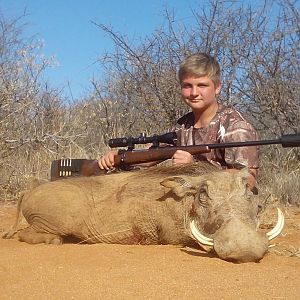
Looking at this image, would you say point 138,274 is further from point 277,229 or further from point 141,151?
point 141,151

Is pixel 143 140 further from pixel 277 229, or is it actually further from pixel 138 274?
pixel 138 274

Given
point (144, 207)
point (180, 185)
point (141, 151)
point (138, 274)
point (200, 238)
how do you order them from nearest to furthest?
point (138, 274) → point (200, 238) → point (180, 185) → point (144, 207) → point (141, 151)

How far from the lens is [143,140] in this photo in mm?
5695

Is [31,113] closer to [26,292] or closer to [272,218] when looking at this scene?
[272,218]

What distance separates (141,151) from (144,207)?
0.58 m

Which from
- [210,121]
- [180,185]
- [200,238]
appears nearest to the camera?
[200,238]

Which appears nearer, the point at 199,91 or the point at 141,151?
the point at 141,151

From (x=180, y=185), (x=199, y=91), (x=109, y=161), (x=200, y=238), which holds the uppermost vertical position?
(x=199, y=91)

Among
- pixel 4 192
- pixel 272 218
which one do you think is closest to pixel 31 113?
pixel 4 192

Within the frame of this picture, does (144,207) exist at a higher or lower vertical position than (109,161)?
lower

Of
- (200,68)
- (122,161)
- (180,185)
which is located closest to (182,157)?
(180,185)

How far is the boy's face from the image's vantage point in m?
5.70

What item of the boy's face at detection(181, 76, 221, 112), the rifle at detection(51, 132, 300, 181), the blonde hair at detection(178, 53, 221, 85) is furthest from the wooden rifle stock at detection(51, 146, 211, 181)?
the blonde hair at detection(178, 53, 221, 85)

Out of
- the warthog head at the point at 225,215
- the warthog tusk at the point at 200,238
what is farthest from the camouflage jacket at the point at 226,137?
the warthog tusk at the point at 200,238
